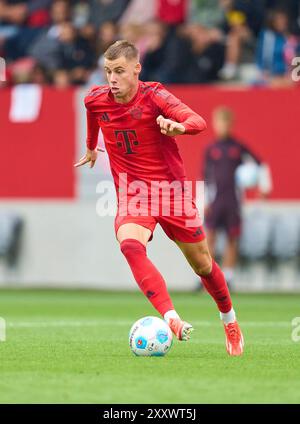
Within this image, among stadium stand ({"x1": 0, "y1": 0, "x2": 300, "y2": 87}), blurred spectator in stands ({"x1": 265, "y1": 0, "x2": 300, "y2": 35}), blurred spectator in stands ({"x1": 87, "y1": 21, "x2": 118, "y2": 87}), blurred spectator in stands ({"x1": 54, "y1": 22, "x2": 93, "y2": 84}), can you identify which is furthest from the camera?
blurred spectator in stands ({"x1": 54, "y1": 22, "x2": 93, "y2": 84})

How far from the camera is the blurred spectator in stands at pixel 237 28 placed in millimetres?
19422

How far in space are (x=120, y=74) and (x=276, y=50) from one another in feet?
32.6

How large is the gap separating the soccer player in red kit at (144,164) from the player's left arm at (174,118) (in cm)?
1

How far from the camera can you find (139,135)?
934 cm

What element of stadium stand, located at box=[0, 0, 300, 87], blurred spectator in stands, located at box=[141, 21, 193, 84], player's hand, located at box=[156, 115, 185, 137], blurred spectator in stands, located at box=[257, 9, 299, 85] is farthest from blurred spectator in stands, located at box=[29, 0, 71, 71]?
player's hand, located at box=[156, 115, 185, 137]

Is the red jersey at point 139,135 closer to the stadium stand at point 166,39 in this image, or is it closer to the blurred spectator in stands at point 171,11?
the stadium stand at point 166,39

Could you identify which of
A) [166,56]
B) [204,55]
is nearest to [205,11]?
[204,55]

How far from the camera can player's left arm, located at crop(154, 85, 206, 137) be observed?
8.55 metres

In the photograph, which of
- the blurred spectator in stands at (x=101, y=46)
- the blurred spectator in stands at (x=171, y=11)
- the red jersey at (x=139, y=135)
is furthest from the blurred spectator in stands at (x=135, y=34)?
the red jersey at (x=139, y=135)

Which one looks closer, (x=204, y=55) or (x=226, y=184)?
(x=226, y=184)

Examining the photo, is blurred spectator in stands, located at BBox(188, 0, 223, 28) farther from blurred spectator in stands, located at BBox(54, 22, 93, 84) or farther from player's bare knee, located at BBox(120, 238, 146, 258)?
player's bare knee, located at BBox(120, 238, 146, 258)

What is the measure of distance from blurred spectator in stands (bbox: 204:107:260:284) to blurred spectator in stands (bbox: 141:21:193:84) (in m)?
1.49

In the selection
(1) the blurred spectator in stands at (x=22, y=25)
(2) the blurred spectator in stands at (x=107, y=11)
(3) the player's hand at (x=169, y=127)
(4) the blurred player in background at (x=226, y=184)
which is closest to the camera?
(3) the player's hand at (x=169, y=127)

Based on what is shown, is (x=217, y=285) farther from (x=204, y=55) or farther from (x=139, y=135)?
(x=204, y=55)
